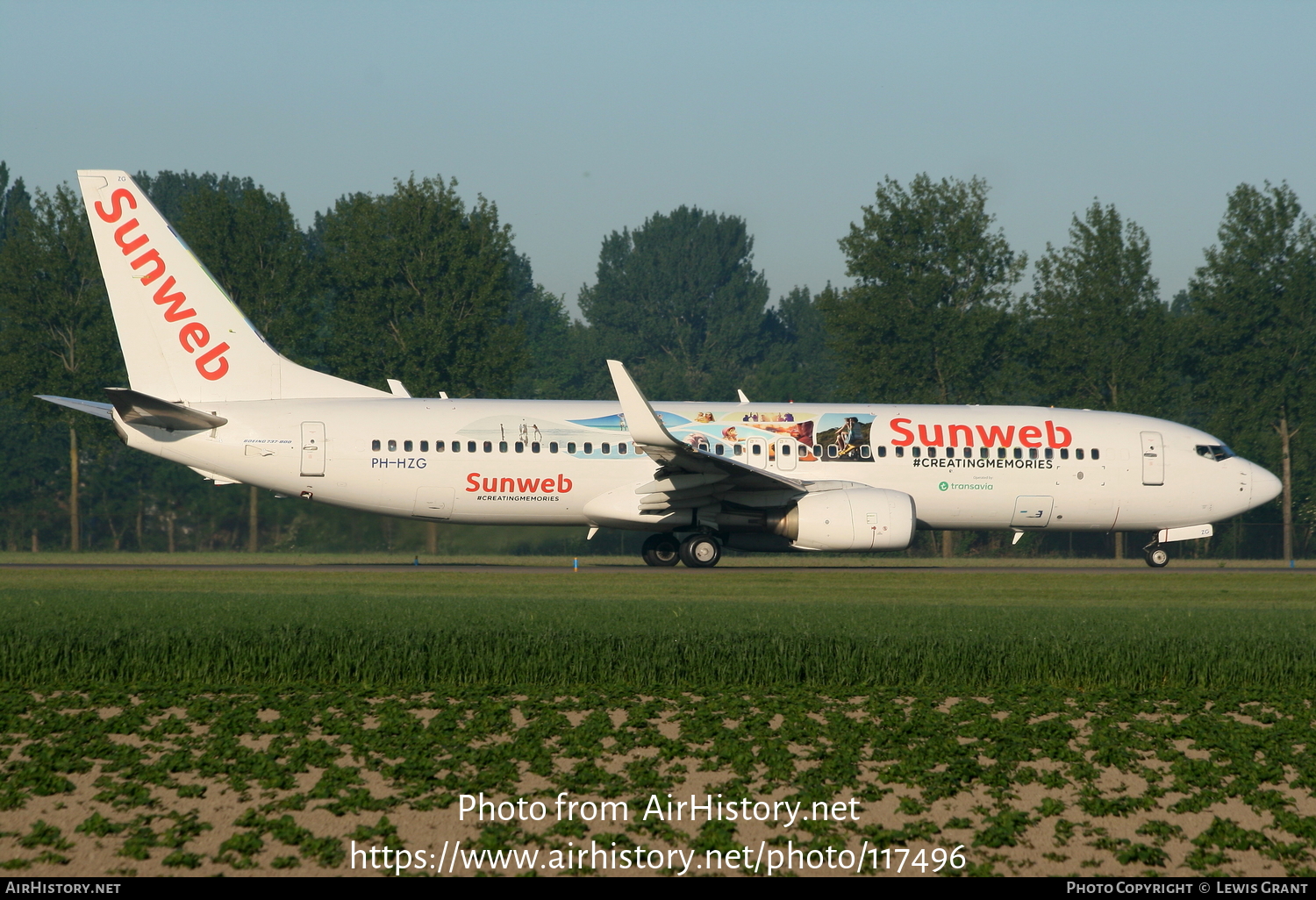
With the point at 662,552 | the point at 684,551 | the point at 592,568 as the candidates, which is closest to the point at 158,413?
the point at 592,568

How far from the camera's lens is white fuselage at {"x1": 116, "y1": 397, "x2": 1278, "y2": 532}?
81.1ft

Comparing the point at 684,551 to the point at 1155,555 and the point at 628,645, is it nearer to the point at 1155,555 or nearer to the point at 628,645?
the point at 1155,555

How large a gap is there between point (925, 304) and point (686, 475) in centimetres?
2240

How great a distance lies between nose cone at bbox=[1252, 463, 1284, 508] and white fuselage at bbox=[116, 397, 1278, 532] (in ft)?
0.16

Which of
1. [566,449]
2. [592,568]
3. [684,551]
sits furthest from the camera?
[592,568]

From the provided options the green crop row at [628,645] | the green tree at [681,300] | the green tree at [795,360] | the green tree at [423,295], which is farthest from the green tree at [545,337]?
the green crop row at [628,645]

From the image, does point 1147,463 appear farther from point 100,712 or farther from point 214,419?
point 100,712

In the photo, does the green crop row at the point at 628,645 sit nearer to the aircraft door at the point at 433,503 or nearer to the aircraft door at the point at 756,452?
the aircraft door at the point at 433,503

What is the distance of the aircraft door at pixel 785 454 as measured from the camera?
26016mm

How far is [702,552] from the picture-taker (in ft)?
85.7

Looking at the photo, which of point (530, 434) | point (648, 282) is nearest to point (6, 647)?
point (530, 434)

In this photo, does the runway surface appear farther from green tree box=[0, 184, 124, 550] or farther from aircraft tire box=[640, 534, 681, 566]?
green tree box=[0, 184, 124, 550]

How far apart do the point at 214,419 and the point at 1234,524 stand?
28.9 metres

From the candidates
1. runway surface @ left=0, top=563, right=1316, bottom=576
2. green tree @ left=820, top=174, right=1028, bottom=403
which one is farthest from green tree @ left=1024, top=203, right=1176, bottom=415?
runway surface @ left=0, top=563, right=1316, bottom=576
